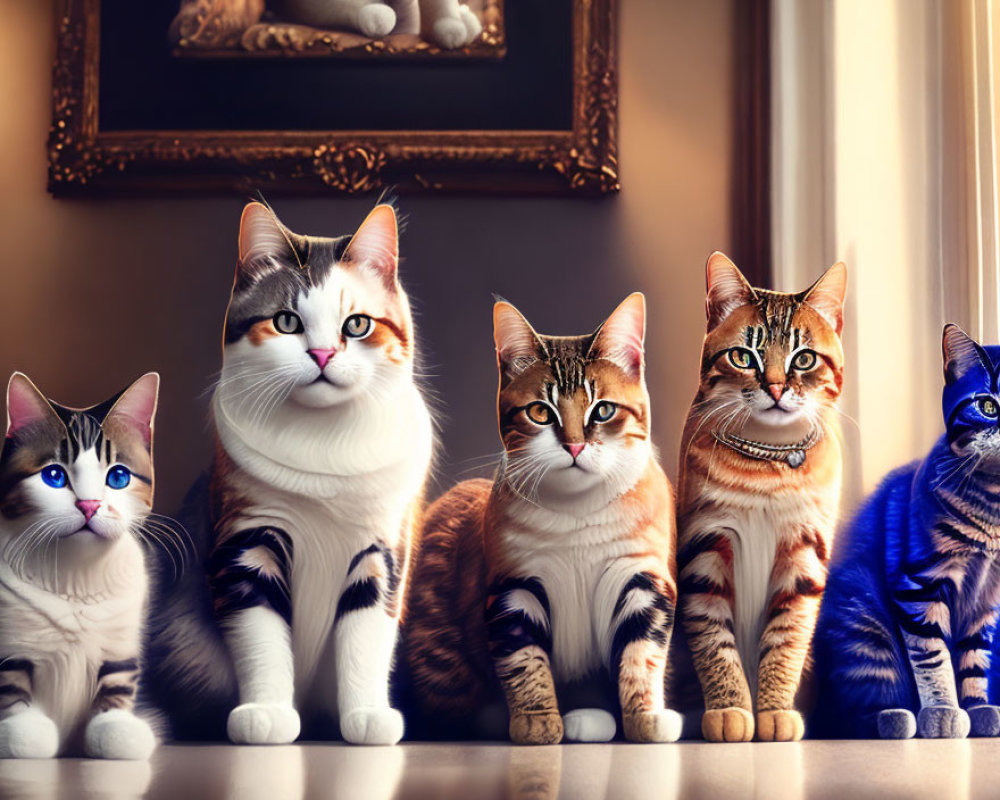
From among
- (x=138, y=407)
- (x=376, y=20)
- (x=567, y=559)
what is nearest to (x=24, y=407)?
(x=138, y=407)

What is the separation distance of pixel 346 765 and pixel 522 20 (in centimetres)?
100

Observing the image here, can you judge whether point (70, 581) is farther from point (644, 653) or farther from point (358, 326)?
point (644, 653)

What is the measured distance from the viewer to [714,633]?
116cm

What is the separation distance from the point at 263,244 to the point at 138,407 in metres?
0.22

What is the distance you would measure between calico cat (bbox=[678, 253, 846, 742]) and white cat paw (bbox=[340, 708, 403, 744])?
1.09 feet

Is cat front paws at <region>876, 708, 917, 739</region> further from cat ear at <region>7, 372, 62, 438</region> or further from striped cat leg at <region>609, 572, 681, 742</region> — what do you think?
cat ear at <region>7, 372, 62, 438</region>

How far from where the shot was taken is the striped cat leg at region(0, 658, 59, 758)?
1.04 metres

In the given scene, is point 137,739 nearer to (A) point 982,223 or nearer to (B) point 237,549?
(B) point 237,549

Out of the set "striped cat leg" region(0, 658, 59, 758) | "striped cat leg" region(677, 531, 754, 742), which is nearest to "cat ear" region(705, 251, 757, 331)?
"striped cat leg" region(677, 531, 754, 742)

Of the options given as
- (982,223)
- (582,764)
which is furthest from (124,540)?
(982,223)

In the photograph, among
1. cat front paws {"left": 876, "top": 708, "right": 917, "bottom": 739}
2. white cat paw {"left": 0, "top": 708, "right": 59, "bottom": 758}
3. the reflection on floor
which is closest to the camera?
the reflection on floor

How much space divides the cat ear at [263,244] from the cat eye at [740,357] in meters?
0.50

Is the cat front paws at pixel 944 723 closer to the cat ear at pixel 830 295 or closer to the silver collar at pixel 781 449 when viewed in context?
the silver collar at pixel 781 449

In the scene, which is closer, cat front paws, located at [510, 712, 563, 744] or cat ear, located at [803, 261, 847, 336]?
cat front paws, located at [510, 712, 563, 744]
